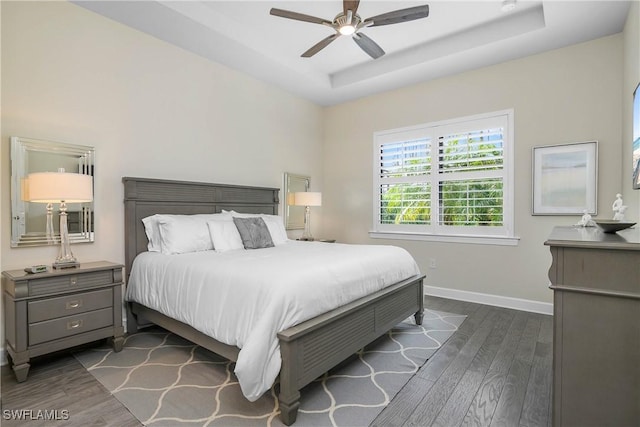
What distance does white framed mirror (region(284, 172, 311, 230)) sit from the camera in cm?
495

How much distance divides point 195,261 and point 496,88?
3.95 meters

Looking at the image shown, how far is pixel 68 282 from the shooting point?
243cm

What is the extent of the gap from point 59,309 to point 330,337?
1996mm

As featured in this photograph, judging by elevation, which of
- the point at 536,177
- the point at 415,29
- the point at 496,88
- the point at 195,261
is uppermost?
the point at 415,29

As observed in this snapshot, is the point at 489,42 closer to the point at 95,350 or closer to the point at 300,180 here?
the point at 300,180

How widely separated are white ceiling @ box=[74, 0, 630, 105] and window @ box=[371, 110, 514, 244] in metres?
0.79

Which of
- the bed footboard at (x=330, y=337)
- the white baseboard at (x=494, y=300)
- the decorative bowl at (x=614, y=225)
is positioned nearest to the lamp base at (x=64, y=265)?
the bed footboard at (x=330, y=337)

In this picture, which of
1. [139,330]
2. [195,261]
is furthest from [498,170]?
[139,330]

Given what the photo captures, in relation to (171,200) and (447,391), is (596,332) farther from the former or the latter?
(171,200)

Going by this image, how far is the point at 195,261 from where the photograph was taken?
2547 millimetres

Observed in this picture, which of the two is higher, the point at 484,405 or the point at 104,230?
the point at 104,230

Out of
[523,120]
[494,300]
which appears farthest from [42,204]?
[523,120]

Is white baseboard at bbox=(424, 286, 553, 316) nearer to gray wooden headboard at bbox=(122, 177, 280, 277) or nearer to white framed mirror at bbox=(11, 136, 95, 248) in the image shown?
gray wooden headboard at bbox=(122, 177, 280, 277)

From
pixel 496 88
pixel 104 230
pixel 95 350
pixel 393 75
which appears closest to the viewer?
pixel 95 350
